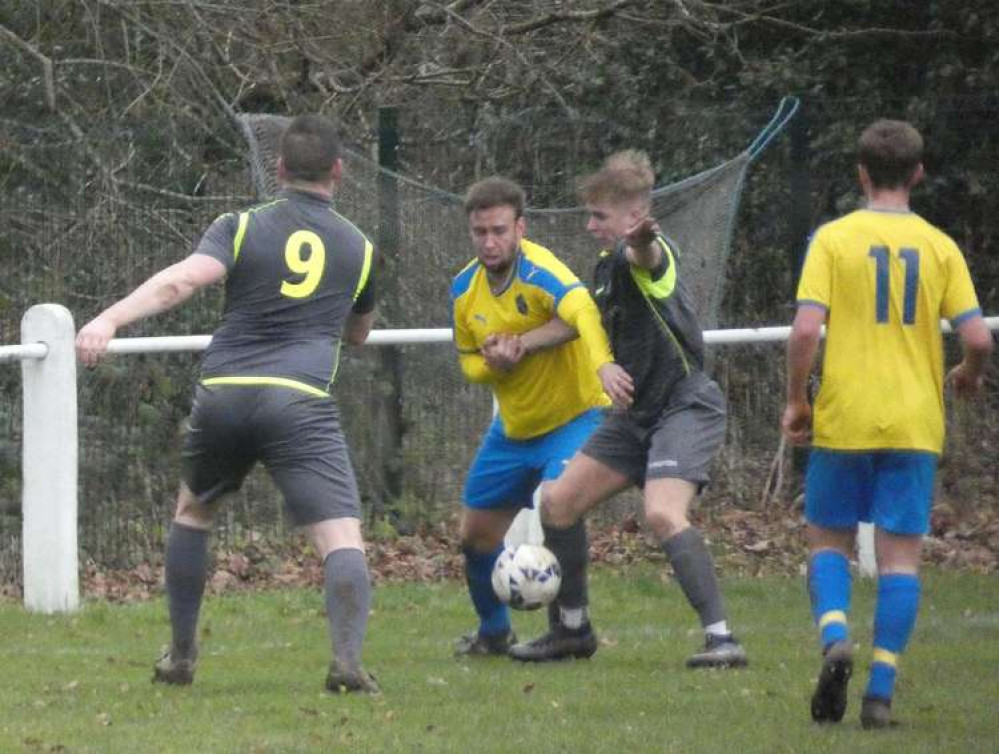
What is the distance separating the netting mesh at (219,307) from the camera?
11398mm

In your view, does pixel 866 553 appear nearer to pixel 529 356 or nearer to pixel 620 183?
pixel 529 356

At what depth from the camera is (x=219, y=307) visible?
12008 millimetres

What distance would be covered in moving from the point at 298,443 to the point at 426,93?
862 centimetres

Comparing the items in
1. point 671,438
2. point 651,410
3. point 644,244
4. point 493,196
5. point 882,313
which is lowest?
point 671,438

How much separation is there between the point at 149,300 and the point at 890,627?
2562 millimetres

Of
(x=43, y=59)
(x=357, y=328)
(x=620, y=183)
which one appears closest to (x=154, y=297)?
(x=357, y=328)

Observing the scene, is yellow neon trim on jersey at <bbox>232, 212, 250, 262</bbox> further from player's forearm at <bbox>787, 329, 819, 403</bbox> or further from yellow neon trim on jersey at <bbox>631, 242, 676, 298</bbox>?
player's forearm at <bbox>787, 329, 819, 403</bbox>

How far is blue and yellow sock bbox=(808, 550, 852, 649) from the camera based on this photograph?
6453mm

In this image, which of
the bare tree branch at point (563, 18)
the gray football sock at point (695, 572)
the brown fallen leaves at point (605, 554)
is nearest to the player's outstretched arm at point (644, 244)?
the gray football sock at point (695, 572)

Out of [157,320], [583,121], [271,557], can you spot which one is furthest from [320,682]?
[583,121]

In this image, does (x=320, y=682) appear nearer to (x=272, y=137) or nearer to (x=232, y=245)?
(x=232, y=245)

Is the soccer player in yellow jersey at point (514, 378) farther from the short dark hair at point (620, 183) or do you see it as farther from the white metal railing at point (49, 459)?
the white metal railing at point (49, 459)

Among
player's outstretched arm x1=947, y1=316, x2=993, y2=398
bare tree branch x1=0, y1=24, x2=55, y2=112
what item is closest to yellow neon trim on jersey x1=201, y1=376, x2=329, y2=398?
player's outstretched arm x1=947, y1=316, x2=993, y2=398

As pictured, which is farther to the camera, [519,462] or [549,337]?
[519,462]
